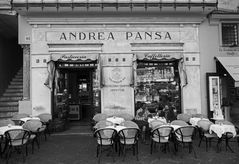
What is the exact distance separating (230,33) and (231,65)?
1609mm

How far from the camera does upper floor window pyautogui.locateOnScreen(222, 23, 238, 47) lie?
7914 mm

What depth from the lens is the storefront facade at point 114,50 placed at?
720 centimetres

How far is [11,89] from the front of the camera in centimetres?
902

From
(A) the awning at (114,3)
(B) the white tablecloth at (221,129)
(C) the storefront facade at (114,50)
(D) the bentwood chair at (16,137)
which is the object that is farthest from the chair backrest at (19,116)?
(B) the white tablecloth at (221,129)

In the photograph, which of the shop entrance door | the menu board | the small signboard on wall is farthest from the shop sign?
the small signboard on wall

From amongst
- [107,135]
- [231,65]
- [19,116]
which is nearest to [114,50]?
[107,135]

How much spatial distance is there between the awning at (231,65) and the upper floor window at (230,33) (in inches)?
33.9

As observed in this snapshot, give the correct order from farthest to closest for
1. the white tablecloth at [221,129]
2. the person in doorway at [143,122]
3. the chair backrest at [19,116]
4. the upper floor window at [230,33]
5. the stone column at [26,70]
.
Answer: the upper floor window at [230,33] < the stone column at [26,70] < the chair backrest at [19,116] < the person in doorway at [143,122] < the white tablecloth at [221,129]

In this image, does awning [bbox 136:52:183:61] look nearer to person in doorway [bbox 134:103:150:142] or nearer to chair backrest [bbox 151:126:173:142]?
person in doorway [bbox 134:103:150:142]

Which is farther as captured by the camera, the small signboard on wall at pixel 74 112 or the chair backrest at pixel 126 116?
the small signboard on wall at pixel 74 112

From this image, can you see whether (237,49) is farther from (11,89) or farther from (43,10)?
(11,89)

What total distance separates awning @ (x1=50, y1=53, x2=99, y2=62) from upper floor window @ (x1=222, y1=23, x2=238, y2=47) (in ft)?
17.9

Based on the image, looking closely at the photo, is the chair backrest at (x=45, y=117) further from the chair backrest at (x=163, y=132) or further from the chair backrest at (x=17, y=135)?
the chair backrest at (x=163, y=132)

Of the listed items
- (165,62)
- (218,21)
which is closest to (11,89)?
(165,62)
